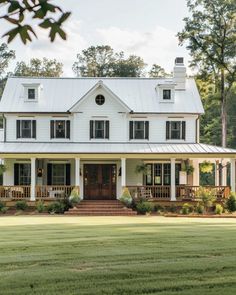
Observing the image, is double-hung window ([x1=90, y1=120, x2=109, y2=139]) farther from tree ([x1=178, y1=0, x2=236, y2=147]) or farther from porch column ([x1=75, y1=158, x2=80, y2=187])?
tree ([x1=178, y1=0, x2=236, y2=147])

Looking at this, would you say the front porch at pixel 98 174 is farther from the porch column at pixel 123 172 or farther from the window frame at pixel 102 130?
the window frame at pixel 102 130

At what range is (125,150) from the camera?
29.6m

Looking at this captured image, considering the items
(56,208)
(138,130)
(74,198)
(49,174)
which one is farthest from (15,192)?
(138,130)

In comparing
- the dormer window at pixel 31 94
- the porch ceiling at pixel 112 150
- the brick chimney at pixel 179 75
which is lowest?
the porch ceiling at pixel 112 150

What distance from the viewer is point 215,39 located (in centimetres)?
4100

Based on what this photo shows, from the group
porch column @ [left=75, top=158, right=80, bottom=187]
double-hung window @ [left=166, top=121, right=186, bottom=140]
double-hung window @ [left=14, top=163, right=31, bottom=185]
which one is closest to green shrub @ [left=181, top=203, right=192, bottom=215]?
double-hung window @ [left=166, top=121, right=186, bottom=140]

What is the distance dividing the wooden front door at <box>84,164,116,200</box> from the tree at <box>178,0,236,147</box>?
12717mm

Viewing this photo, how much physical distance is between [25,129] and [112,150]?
583cm

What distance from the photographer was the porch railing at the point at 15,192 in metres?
28.9

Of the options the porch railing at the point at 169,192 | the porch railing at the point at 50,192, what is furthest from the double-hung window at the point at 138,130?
the porch railing at the point at 50,192

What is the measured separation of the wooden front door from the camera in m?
31.2

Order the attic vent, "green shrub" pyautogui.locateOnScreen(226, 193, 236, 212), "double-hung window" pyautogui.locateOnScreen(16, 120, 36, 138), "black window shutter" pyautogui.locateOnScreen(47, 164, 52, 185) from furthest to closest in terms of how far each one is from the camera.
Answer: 1. the attic vent
2. "double-hung window" pyautogui.locateOnScreen(16, 120, 36, 138)
3. "black window shutter" pyautogui.locateOnScreen(47, 164, 52, 185)
4. "green shrub" pyautogui.locateOnScreen(226, 193, 236, 212)

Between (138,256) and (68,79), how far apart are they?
2799 cm

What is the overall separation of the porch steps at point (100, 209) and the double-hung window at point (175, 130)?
568 centimetres
